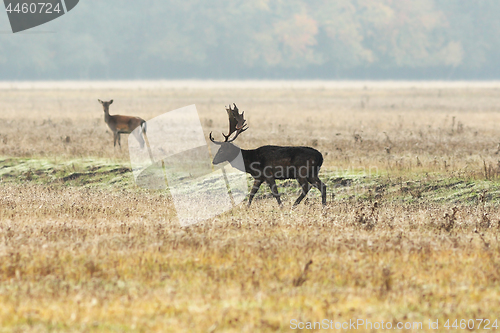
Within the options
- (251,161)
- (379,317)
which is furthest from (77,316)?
(251,161)

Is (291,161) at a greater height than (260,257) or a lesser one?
greater

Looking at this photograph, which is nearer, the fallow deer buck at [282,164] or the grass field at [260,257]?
the grass field at [260,257]

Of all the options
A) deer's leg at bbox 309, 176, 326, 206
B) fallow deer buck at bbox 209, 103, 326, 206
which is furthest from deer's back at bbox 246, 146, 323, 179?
deer's leg at bbox 309, 176, 326, 206

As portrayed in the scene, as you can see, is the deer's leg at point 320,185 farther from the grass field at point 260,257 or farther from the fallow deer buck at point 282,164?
the grass field at point 260,257

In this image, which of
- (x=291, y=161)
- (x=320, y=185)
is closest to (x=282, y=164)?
(x=291, y=161)

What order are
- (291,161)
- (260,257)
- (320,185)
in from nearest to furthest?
(260,257) < (291,161) < (320,185)

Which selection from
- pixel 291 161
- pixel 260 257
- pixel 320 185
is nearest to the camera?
pixel 260 257

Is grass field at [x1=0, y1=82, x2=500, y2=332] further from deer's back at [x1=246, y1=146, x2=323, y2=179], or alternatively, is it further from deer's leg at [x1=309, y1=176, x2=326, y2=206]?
deer's back at [x1=246, y1=146, x2=323, y2=179]

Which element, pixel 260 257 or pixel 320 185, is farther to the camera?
pixel 320 185

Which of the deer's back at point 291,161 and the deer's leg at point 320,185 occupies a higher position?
the deer's back at point 291,161

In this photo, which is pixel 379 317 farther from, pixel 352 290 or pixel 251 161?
pixel 251 161

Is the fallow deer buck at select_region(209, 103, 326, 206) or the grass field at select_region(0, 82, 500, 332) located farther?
the fallow deer buck at select_region(209, 103, 326, 206)

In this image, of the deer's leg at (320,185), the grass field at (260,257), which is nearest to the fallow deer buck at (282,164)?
the deer's leg at (320,185)

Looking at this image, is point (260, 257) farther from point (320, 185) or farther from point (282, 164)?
point (320, 185)
